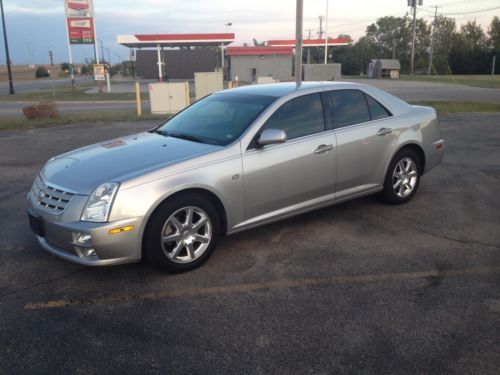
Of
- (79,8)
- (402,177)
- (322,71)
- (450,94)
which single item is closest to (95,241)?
(402,177)

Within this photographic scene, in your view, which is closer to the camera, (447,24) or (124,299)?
(124,299)

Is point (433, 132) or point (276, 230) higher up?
point (433, 132)

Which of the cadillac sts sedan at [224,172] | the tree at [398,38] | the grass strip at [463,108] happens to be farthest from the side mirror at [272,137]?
the tree at [398,38]

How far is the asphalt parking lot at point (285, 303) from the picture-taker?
2.85 m

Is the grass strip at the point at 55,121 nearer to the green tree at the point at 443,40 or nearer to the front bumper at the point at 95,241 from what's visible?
the front bumper at the point at 95,241

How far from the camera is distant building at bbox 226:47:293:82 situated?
47.3m

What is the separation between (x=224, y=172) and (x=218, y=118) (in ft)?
3.23

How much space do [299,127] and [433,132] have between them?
7.52 feet

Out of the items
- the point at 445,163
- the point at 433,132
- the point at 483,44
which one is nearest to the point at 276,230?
the point at 433,132

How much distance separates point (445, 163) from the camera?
8156 mm

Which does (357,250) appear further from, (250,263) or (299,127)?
(299,127)

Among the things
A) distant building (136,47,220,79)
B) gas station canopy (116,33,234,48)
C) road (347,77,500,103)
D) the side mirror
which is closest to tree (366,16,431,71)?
distant building (136,47,220,79)

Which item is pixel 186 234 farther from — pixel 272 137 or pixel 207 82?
pixel 207 82

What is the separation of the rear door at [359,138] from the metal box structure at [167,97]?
13.7m
